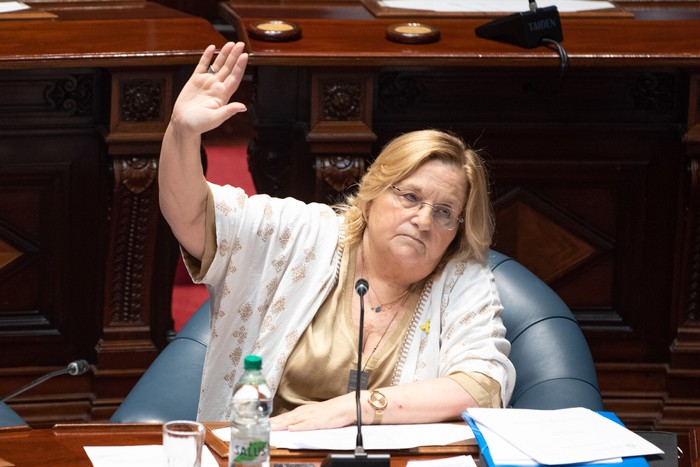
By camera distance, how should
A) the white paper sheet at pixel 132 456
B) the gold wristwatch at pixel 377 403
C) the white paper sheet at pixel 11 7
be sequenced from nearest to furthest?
the white paper sheet at pixel 132 456, the gold wristwatch at pixel 377 403, the white paper sheet at pixel 11 7

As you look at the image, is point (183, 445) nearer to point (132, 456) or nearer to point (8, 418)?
point (132, 456)

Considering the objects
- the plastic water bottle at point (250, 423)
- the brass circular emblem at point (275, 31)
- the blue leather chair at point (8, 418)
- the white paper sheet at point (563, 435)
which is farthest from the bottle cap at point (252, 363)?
the brass circular emblem at point (275, 31)

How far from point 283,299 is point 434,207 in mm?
351

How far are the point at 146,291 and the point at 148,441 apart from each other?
1.39 metres

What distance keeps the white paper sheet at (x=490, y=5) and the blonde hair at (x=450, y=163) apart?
128 centimetres

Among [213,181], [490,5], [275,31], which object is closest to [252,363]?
[275,31]

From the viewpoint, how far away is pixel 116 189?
332 cm

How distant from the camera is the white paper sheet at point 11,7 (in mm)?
3582

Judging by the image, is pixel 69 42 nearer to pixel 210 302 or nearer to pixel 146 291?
pixel 146 291

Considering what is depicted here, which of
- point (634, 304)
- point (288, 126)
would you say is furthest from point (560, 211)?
point (288, 126)

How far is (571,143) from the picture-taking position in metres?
3.57

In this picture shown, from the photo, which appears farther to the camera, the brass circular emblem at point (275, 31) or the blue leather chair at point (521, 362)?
the brass circular emblem at point (275, 31)

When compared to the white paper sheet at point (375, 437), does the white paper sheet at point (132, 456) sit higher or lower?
higher

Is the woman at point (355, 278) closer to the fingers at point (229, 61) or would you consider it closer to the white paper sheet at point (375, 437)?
the fingers at point (229, 61)
